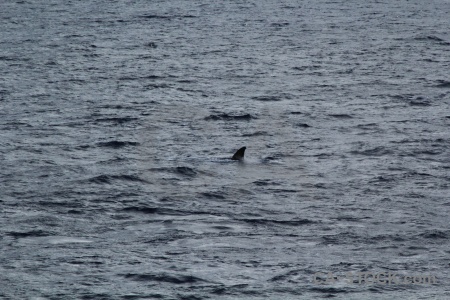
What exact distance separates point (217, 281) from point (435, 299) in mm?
3868

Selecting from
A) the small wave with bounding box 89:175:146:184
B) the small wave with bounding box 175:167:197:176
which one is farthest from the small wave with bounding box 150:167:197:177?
the small wave with bounding box 89:175:146:184

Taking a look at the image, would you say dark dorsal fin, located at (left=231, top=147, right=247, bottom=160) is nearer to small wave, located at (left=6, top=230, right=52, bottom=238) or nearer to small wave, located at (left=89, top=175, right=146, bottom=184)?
small wave, located at (left=89, top=175, right=146, bottom=184)

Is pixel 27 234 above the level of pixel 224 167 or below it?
above

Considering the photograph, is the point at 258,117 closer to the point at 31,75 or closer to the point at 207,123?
the point at 207,123

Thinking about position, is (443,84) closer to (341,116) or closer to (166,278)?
(341,116)

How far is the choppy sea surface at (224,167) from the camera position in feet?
61.8

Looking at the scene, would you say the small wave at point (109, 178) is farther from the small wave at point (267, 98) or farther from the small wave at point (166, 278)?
A: the small wave at point (267, 98)

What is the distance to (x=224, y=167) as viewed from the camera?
26781 mm

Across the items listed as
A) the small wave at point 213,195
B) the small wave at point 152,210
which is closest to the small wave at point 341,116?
the small wave at point 213,195

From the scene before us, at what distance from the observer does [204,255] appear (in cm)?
1972

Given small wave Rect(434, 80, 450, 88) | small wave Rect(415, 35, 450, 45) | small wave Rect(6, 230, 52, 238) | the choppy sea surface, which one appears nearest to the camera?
the choppy sea surface

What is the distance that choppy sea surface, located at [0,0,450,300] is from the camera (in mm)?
18828

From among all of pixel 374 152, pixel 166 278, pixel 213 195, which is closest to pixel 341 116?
pixel 374 152

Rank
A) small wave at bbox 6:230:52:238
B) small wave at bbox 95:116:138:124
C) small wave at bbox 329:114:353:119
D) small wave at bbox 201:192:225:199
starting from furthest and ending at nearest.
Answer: small wave at bbox 329:114:353:119
small wave at bbox 95:116:138:124
small wave at bbox 201:192:225:199
small wave at bbox 6:230:52:238
